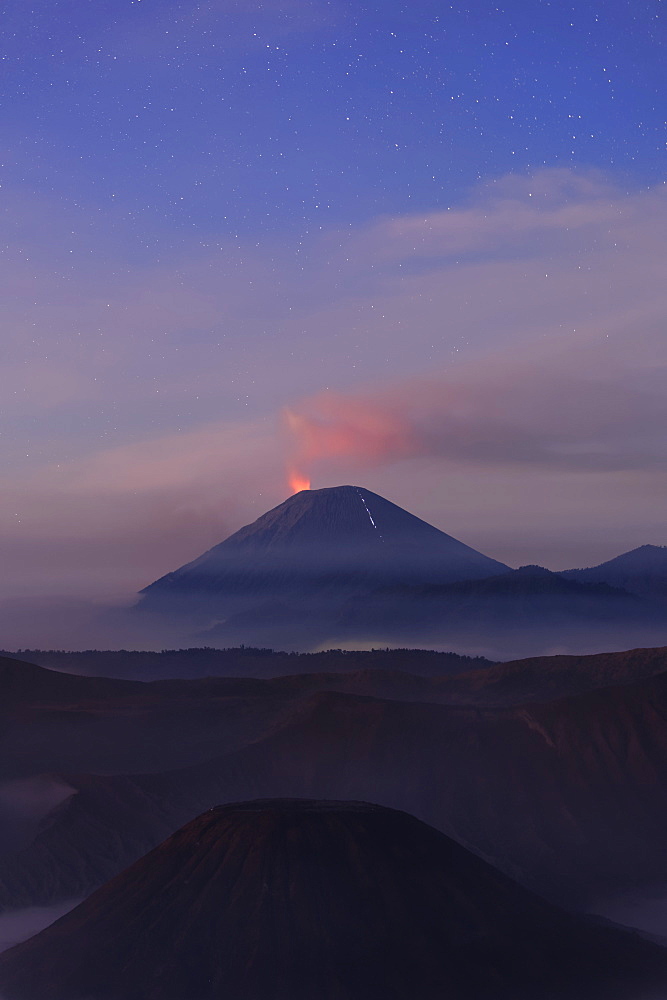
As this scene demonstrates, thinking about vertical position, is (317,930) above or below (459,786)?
below

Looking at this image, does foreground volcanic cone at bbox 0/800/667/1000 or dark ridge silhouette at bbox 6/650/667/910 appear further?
dark ridge silhouette at bbox 6/650/667/910

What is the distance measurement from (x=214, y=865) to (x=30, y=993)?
14641mm

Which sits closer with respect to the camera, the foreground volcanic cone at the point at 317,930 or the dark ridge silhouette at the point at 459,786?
the foreground volcanic cone at the point at 317,930

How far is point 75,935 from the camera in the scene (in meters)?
99.4

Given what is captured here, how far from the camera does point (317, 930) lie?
94.9 meters

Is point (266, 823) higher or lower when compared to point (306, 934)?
Answer: higher

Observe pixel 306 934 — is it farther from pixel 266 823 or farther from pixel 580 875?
pixel 580 875

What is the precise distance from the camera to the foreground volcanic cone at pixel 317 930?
91.2 m

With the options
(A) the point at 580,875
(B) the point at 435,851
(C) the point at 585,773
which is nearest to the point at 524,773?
(C) the point at 585,773

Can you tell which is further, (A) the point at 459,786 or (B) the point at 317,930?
(A) the point at 459,786

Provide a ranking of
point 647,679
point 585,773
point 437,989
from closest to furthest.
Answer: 1. point 437,989
2. point 585,773
3. point 647,679

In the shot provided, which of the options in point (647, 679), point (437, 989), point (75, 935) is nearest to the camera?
point (437, 989)

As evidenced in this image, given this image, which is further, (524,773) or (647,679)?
(647,679)

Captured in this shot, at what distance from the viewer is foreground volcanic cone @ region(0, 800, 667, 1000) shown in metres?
91.2
